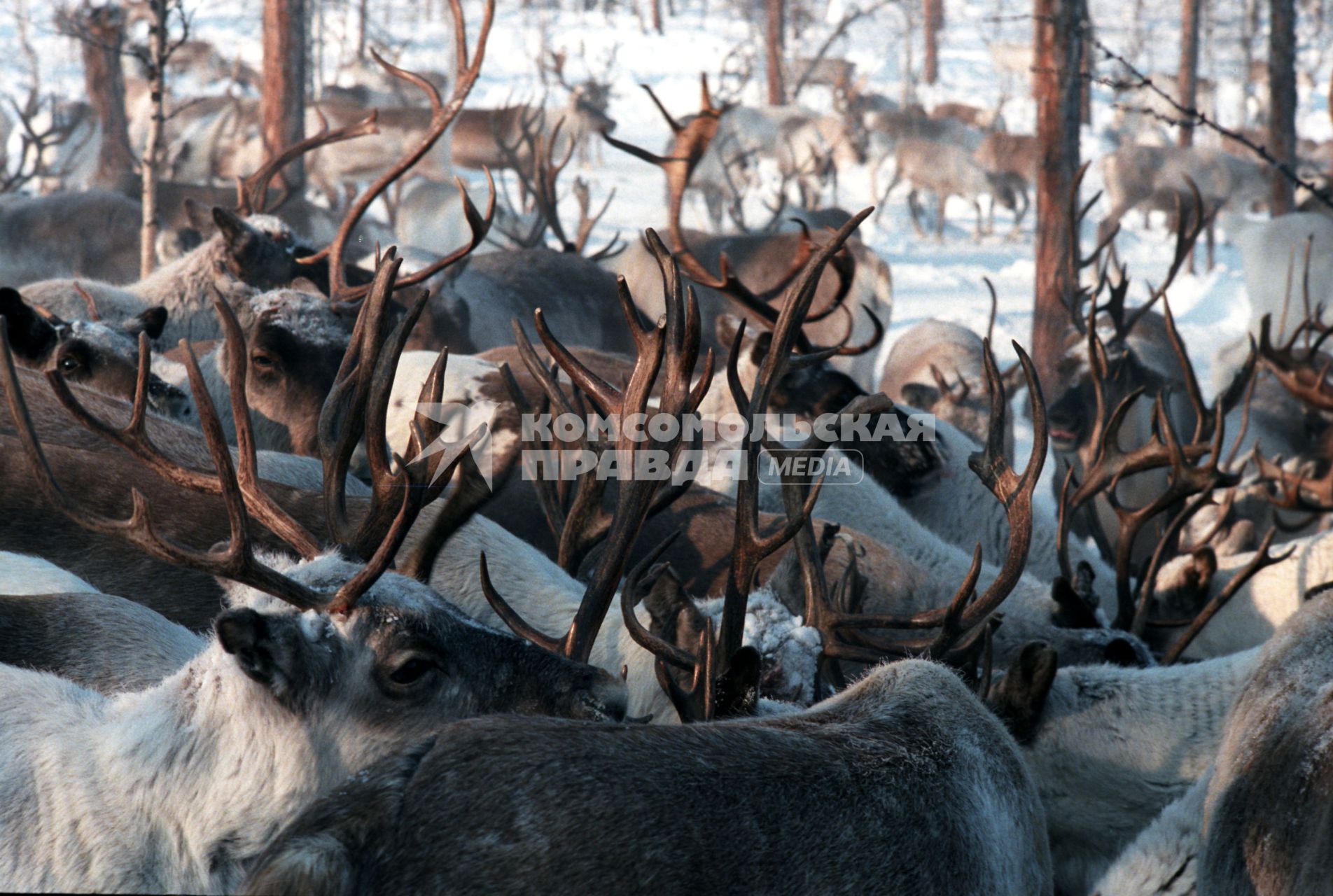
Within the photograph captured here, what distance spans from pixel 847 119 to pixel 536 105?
6.02m

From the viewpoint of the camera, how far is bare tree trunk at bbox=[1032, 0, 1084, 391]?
27.9ft

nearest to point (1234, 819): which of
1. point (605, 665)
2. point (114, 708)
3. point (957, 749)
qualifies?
point (957, 749)

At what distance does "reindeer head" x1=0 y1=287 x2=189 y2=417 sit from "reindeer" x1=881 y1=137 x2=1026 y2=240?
15269mm

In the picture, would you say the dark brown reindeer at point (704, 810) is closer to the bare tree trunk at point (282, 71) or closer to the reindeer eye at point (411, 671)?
the reindeer eye at point (411, 671)

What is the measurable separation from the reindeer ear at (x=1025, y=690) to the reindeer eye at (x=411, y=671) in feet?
4.03

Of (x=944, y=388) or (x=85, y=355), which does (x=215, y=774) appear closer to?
(x=85, y=355)

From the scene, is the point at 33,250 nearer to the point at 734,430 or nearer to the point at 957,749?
the point at 734,430

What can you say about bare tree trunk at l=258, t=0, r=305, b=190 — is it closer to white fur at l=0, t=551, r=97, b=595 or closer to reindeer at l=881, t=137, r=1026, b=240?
white fur at l=0, t=551, r=97, b=595

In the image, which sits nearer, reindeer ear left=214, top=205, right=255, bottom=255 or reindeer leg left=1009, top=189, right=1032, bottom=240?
reindeer ear left=214, top=205, right=255, bottom=255

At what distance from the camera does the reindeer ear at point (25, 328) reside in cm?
409

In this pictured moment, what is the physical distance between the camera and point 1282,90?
39.7ft

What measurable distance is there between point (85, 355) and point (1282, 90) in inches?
443

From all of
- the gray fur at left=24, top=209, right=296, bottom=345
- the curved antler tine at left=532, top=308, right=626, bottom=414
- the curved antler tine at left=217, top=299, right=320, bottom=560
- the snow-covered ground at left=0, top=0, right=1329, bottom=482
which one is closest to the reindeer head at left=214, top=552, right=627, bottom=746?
the curved antler tine at left=217, top=299, right=320, bottom=560

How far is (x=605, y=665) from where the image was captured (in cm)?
301
